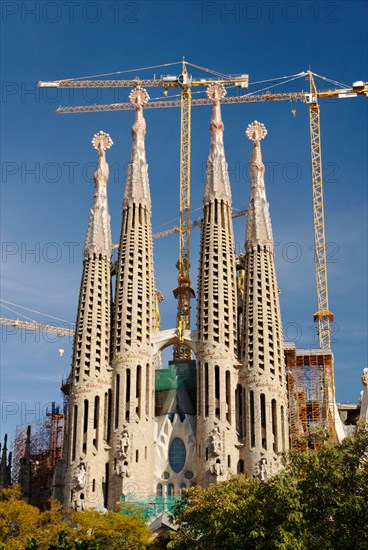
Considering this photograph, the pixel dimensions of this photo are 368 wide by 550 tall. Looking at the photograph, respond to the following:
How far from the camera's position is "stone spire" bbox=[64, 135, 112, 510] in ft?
213

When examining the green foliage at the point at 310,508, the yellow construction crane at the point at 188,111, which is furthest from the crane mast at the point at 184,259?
the green foliage at the point at 310,508

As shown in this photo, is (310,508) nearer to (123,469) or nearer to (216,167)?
(123,469)

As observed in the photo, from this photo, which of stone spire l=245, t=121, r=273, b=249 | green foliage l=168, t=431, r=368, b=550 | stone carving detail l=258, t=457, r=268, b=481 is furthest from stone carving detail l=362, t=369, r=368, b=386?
green foliage l=168, t=431, r=368, b=550

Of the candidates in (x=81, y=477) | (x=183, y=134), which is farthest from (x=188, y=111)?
(x=81, y=477)

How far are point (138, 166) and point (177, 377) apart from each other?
16.4m

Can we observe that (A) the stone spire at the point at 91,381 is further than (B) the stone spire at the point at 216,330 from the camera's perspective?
No

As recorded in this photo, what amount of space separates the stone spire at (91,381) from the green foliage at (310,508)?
23.1m

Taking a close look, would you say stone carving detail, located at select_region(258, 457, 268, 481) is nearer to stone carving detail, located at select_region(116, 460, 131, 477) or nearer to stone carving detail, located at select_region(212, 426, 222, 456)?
stone carving detail, located at select_region(212, 426, 222, 456)

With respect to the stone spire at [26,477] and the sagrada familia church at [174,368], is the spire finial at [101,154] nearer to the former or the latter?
the sagrada familia church at [174,368]

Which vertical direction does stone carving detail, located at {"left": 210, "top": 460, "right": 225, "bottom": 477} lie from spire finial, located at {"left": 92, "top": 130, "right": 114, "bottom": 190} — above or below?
below

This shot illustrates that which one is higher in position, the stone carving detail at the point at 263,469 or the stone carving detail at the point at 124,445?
the stone carving detail at the point at 124,445

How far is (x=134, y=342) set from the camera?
226 feet

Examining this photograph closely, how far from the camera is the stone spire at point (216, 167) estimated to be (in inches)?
2911

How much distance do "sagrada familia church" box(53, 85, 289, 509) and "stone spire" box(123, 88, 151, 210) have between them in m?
0.11
